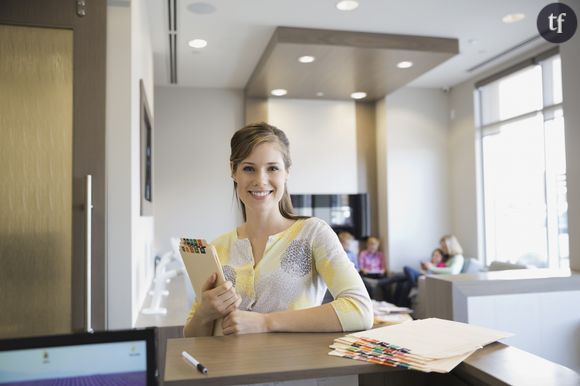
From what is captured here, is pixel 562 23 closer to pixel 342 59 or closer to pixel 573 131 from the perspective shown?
pixel 573 131

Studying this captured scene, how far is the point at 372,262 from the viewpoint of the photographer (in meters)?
6.51

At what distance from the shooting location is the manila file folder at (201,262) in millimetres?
1073

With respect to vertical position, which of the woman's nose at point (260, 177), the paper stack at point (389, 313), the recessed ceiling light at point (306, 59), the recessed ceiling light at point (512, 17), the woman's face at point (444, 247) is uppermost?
the recessed ceiling light at point (512, 17)

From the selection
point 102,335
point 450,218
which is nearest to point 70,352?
point 102,335

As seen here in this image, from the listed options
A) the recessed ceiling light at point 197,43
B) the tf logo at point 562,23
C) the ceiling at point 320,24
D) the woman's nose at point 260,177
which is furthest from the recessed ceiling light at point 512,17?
the woman's nose at point 260,177

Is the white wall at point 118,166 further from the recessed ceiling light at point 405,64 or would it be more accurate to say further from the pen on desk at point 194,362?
the recessed ceiling light at point 405,64

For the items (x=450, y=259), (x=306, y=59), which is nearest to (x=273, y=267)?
(x=306, y=59)

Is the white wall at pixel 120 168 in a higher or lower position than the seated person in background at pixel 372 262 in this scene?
higher

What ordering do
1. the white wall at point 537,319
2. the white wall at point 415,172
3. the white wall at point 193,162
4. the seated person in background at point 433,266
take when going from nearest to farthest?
the white wall at point 537,319
the seated person in background at point 433,266
the white wall at point 193,162
the white wall at point 415,172

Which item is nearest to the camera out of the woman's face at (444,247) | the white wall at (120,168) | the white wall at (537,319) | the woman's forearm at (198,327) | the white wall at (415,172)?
the woman's forearm at (198,327)

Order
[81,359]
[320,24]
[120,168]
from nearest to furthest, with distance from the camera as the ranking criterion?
[81,359]
[120,168]
[320,24]

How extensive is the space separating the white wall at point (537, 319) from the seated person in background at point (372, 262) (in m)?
3.77

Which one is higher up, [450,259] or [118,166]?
[118,166]

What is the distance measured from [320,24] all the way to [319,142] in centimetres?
246
